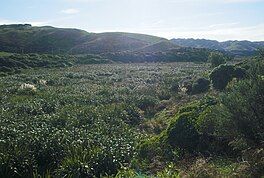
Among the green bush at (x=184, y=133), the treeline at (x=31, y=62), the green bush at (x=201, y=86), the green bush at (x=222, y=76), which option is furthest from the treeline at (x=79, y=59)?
the green bush at (x=184, y=133)

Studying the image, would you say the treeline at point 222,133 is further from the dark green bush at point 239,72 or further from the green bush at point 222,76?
the dark green bush at point 239,72

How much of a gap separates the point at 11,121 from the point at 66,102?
762 centimetres

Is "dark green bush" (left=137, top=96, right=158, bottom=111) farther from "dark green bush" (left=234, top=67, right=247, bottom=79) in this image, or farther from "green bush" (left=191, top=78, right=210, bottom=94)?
"dark green bush" (left=234, top=67, right=247, bottom=79)

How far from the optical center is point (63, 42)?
139 metres

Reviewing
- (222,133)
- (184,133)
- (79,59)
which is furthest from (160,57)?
(222,133)

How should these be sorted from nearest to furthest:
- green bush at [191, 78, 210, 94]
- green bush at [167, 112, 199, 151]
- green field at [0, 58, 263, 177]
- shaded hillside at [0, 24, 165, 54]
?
1. green field at [0, 58, 263, 177]
2. green bush at [167, 112, 199, 151]
3. green bush at [191, 78, 210, 94]
4. shaded hillside at [0, 24, 165, 54]

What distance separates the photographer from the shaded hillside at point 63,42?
12250 cm

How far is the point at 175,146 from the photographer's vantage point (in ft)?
49.2

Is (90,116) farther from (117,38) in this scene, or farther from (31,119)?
(117,38)

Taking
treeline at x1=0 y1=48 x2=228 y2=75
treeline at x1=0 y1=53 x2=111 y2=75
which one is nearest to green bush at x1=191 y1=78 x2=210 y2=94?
treeline at x1=0 y1=48 x2=228 y2=75

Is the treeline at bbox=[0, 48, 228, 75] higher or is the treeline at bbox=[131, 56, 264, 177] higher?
the treeline at bbox=[131, 56, 264, 177]

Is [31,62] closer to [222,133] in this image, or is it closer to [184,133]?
[184,133]

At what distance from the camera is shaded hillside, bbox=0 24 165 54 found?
122500 mm

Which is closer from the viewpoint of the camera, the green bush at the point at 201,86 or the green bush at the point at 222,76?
the green bush at the point at 222,76
